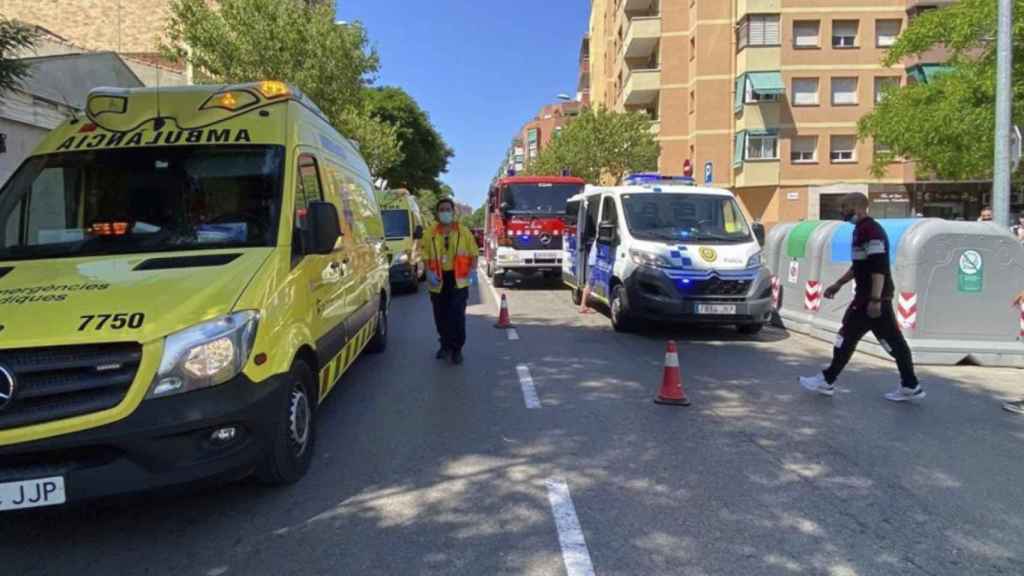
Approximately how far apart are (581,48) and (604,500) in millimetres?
89271

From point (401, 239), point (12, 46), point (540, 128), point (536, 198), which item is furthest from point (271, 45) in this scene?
point (540, 128)

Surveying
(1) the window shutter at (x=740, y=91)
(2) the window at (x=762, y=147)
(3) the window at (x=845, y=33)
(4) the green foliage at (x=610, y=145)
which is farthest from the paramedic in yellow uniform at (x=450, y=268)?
(3) the window at (x=845, y=33)

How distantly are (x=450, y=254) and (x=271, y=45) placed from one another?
13371 millimetres

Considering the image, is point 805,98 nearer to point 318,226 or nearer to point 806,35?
point 806,35

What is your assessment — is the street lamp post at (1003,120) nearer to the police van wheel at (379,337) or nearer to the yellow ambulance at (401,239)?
the police van wheel at (379,337)

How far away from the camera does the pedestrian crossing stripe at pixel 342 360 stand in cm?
529

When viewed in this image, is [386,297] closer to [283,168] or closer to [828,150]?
[283,168]

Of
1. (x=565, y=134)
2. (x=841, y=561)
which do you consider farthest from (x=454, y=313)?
(x=565, y=134)

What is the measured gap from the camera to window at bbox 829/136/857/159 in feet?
119

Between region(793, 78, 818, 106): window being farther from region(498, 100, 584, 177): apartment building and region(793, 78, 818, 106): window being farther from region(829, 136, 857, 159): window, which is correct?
region(498, 100, 584, 177): apartment building

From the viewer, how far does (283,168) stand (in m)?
4.91

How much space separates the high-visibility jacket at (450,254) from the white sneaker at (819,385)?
139 inches

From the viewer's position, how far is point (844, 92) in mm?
36125

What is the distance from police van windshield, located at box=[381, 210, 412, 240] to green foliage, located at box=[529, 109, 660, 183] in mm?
17839
